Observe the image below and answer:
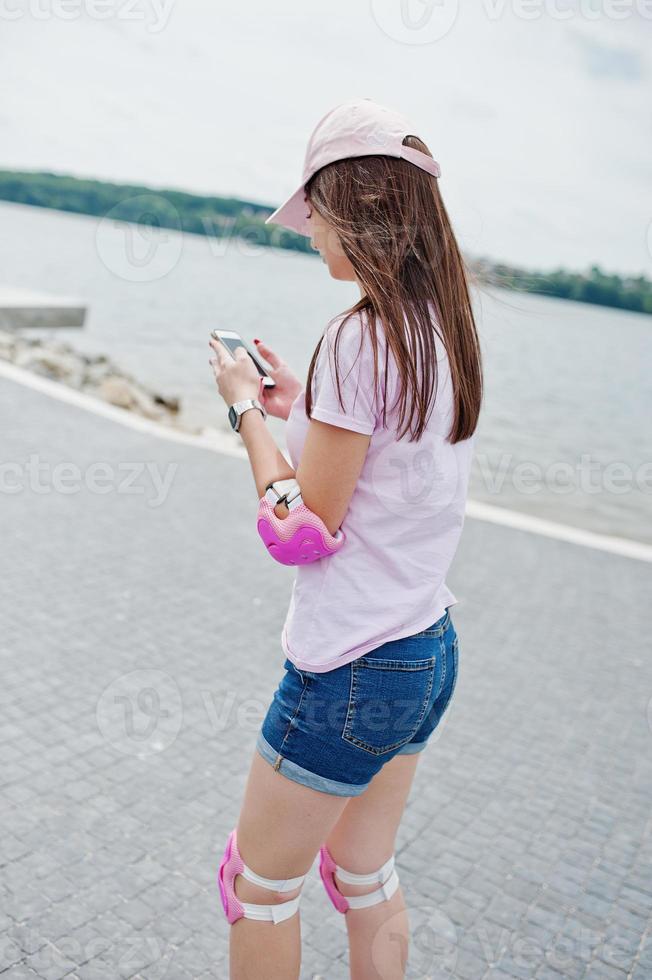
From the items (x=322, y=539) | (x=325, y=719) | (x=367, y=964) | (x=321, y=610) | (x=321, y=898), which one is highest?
(x=322, y=539)

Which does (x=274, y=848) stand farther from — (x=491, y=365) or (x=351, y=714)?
(x=491, y=365)

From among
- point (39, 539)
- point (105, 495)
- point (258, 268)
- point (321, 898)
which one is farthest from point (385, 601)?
point (258, 268)

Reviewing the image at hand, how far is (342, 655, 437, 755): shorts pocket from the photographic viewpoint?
5.83 ft

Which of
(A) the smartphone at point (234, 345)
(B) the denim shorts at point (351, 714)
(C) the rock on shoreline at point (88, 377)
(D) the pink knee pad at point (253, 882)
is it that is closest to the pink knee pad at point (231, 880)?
(D) the pink knee pad at point (253, 882)

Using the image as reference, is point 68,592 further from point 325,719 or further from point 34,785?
point 325,719

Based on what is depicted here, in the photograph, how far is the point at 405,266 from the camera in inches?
68.7

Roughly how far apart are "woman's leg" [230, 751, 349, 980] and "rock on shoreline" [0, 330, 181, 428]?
12409 mm

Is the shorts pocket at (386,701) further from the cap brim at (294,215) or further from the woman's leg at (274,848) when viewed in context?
the cap brim at (294,215)

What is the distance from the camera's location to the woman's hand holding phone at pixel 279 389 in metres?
2.14

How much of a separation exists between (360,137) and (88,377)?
14.5m

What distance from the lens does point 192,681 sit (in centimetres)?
427

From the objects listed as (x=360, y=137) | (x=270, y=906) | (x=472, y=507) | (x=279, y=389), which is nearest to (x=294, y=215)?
(x=360, y=137)

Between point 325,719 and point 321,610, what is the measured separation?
208 millimetres

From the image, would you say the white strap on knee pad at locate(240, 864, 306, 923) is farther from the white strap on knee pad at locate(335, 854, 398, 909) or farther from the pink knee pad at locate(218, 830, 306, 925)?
the white strap on knee pad at locate(335, 854, 398, 909)
